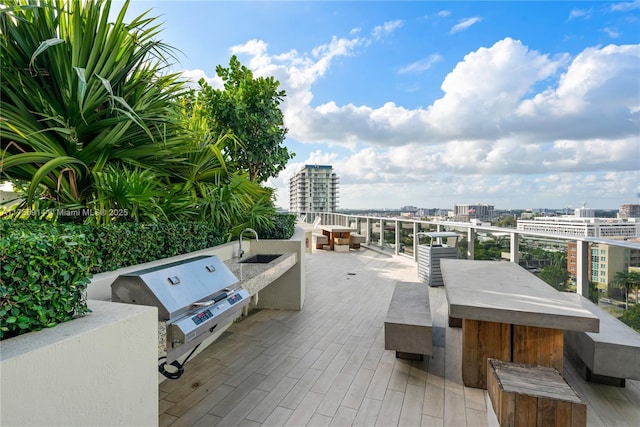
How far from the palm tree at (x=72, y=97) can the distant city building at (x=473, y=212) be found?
18.4 ft

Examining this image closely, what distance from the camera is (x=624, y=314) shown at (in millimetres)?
2949

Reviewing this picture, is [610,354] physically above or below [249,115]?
below

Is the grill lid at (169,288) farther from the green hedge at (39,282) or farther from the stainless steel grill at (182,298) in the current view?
the green hedge at (39,282)

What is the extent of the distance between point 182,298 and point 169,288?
99 millimetres

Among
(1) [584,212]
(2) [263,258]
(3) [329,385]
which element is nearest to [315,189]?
(2) [263,258]

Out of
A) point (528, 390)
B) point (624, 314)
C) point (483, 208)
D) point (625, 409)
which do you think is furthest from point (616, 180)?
point (528, 390)

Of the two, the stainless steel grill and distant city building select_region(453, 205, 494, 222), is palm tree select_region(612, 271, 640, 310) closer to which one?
distant city building select_region(453, 205, 494, 222)

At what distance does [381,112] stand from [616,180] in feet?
28.8

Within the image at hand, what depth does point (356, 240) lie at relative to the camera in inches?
418

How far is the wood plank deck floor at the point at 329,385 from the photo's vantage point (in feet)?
6.88

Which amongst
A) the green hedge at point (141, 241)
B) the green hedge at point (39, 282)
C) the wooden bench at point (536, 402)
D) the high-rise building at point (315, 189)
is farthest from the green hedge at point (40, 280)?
the high-rise building at point (315, 189)

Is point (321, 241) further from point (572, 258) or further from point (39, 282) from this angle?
point (39, 282)

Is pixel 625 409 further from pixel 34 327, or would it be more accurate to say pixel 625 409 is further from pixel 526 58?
pixel 526 58

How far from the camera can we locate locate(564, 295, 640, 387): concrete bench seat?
2.21 meters
